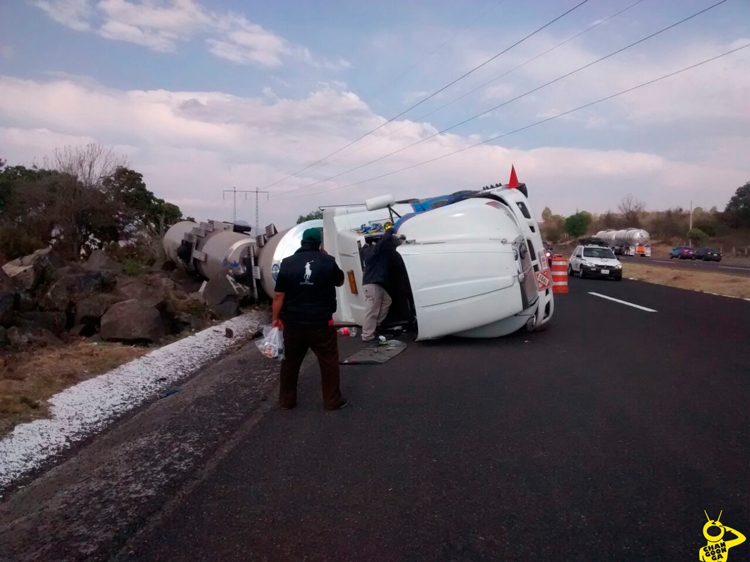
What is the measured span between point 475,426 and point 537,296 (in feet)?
15.8

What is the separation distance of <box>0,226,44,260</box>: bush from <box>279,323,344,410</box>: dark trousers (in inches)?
471

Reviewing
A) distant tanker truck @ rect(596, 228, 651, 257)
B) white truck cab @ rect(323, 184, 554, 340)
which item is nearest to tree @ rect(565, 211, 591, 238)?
distant tanker truck @ rect(596, 228, 651, 257)

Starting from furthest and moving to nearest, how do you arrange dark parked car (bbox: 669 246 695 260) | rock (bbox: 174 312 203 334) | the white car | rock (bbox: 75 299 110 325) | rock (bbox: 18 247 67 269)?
1. dark parked car (bbox: 669 246 695 260)
2. the white car
3. rock (bbox: 174 312 203 334)
4. rock (bbox: 18 247 67 269)
5. rock (bbox: 75 299 110 325)

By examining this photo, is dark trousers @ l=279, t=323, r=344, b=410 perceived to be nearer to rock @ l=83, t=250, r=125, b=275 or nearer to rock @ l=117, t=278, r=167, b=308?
rock @ l=117, t=278, r=167, b=308

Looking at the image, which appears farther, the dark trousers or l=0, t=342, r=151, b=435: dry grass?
the dark trousers

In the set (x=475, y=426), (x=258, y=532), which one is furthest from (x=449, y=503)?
(x=475, y=426)

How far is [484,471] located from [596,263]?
25153mm

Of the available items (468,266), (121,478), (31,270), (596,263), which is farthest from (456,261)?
(596,263)

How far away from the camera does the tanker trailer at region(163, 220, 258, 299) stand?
15303 mm

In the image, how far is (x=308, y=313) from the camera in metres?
6.19

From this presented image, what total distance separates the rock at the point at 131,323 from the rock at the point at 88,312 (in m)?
0.34

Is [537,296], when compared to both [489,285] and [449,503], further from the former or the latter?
[449,503]

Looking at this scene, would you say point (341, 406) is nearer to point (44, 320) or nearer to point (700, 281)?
point (44, 320)

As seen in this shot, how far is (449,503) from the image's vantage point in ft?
13.3
